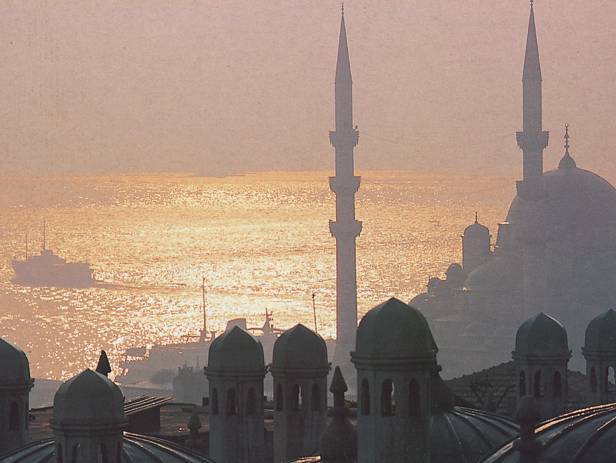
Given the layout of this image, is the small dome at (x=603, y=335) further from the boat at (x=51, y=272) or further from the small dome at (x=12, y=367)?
the boat at (x=51, y=272)

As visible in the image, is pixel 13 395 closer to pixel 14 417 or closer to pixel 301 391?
pixel 14 417

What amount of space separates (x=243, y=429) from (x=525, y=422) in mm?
10710

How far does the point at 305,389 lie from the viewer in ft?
75.6

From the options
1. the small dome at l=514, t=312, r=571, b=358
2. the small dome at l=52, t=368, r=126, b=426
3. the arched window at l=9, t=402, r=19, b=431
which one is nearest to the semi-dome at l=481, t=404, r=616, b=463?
the small dome at l=52, t=368, r=126, b=426

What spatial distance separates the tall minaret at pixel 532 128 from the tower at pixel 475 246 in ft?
46.7

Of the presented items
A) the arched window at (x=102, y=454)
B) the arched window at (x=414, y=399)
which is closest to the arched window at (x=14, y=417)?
the arched window at (x=102, y=454)

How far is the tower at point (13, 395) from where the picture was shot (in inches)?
870

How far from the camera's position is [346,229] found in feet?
252

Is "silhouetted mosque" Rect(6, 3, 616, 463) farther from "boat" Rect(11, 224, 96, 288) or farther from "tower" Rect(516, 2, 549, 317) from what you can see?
"boat" Rect(11, 224, 96, 288)

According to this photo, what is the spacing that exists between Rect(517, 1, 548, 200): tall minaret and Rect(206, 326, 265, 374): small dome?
5461 cm

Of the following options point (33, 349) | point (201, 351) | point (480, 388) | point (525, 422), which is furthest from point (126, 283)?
point (525, 422)

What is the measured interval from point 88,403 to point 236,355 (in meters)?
6.51

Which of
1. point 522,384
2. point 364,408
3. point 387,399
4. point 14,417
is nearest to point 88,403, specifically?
point 364,408

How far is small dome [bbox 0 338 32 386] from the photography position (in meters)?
22.1
